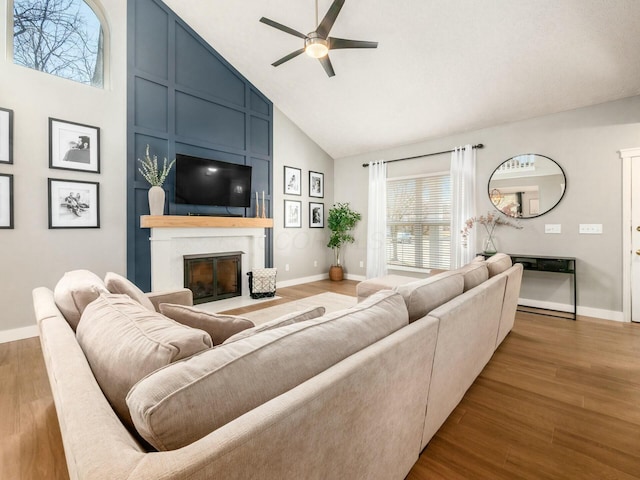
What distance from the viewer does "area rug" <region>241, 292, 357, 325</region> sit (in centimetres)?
373

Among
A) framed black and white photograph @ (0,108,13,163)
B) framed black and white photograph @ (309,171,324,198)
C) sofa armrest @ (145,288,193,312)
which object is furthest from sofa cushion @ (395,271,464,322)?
framed black and white photograph @ (309,171,324,198)

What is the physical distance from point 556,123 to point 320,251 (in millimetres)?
4266

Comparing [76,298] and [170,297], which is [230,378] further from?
[170,297]

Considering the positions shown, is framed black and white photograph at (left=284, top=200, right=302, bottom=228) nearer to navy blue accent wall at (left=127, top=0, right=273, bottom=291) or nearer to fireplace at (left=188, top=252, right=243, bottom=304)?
navy blue accent wall at (left=127, top=0, right=273, bottom=291)

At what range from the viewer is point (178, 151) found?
13.6 feet

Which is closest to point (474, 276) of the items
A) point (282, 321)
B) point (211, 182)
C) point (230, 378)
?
point (282, 321)

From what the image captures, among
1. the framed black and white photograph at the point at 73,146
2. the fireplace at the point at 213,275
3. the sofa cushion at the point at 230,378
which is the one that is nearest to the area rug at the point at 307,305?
the fireplace at the point at 213,275

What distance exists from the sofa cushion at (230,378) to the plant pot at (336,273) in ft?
16.6

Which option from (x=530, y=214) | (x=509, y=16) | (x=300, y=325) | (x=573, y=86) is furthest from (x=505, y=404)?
(x=573, y=86)

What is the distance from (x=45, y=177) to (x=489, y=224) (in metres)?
5.57

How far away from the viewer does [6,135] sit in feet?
9.57

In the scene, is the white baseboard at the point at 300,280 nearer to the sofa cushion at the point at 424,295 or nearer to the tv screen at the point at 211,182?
the tv screen at the point at 211,182

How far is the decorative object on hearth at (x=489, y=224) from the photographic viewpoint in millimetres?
4336

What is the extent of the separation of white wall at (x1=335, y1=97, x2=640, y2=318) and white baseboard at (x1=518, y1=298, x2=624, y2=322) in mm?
11
